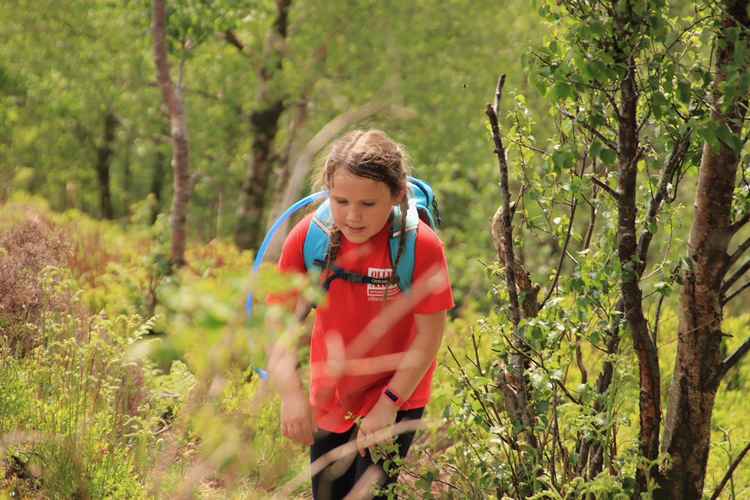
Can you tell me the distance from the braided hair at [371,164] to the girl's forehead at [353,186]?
0.01m

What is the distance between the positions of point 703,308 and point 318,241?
1233 millimetres

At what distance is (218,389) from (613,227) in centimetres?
178

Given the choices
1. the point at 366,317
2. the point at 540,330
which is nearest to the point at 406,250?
the point at 366,317

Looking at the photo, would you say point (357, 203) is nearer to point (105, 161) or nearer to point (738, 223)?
point (738, 223)

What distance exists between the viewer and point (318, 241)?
9.91 ft

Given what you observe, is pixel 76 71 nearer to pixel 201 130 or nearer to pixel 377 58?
pixel 377 58

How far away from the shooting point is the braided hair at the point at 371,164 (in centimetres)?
285

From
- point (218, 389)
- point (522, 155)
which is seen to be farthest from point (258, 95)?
point (218, 389)

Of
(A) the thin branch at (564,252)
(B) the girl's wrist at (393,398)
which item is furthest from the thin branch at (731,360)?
(B) the girl's wrist at (393,398)

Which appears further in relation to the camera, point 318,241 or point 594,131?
point 318,241

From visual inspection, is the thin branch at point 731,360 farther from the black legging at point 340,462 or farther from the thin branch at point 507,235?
the black legging at point 340,462

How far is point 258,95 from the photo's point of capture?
13.7m

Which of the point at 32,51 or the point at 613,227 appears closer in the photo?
the point at 613,227

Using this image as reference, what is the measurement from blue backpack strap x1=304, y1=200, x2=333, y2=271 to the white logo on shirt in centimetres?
16
